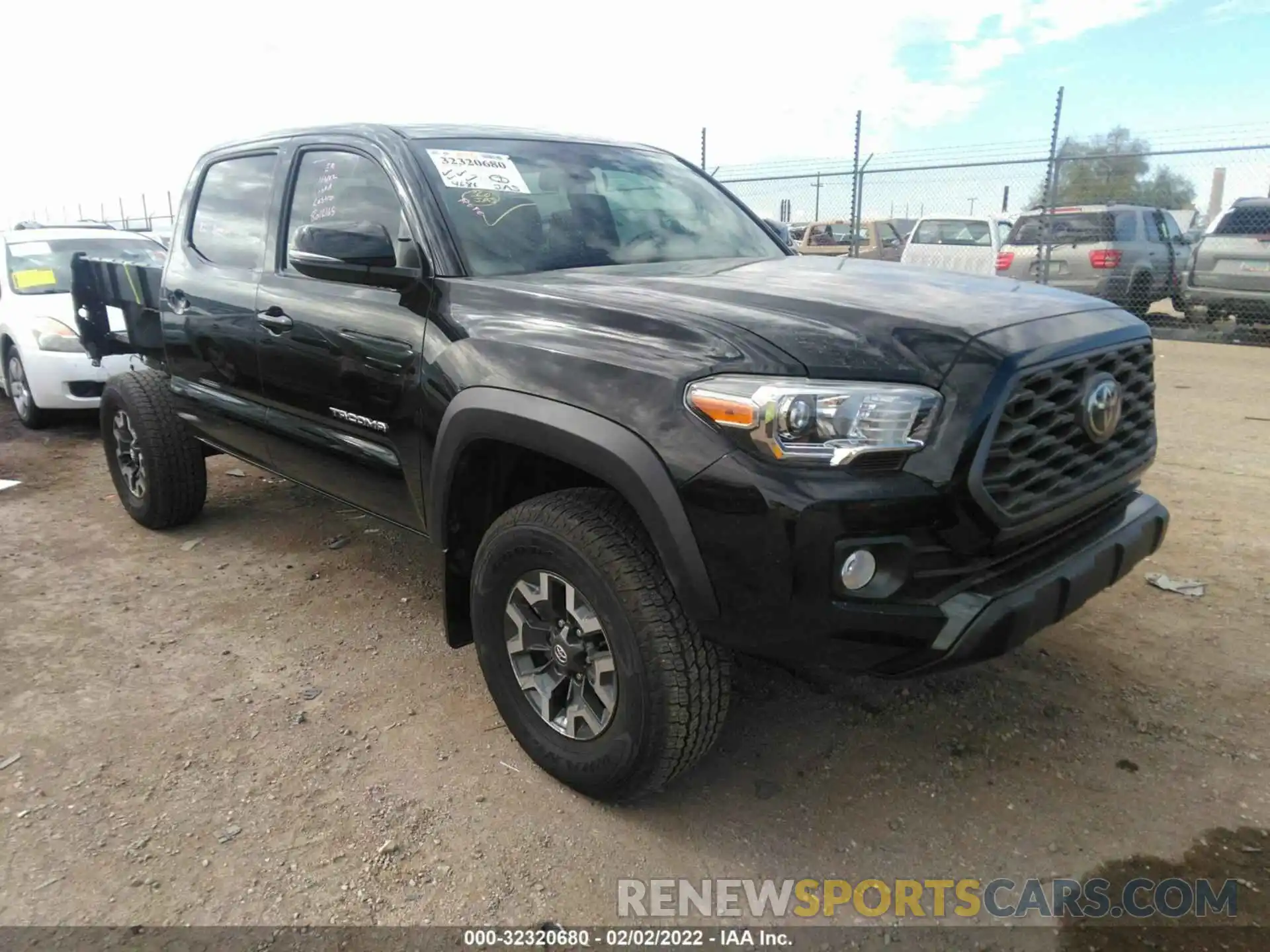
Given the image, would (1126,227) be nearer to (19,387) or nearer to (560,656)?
(560,656)

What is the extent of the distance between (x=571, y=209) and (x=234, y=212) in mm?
1677

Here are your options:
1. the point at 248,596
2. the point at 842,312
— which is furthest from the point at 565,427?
the point at 248,596

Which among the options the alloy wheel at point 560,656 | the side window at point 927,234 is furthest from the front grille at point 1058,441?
the side window at point 927,234

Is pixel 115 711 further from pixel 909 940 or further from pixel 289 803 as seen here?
pixel 909 940

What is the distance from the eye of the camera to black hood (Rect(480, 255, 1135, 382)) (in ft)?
6.84

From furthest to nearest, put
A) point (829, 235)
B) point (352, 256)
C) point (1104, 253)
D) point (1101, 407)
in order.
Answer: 1. point (829, 235)
2. point (1104, 253)
3. point (352, 256)
4. point (1101, 407)

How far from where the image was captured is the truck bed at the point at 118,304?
4594 millimetres

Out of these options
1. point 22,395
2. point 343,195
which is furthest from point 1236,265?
point 22,395

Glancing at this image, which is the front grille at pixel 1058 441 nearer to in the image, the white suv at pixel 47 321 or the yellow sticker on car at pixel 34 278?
the white suv at pixel 47 321

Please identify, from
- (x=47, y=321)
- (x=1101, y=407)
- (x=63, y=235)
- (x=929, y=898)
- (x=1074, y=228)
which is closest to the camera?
(x=929, y=898)

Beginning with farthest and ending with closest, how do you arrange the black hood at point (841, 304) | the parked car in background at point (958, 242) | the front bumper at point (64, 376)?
the parked car in background at point (958, 242) < the front bumper at point (64, 376) < the black hood at point (841, 304)

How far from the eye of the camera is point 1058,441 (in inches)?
89.7

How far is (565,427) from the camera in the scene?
2.26 metres

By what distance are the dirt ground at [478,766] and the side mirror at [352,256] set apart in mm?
1407
